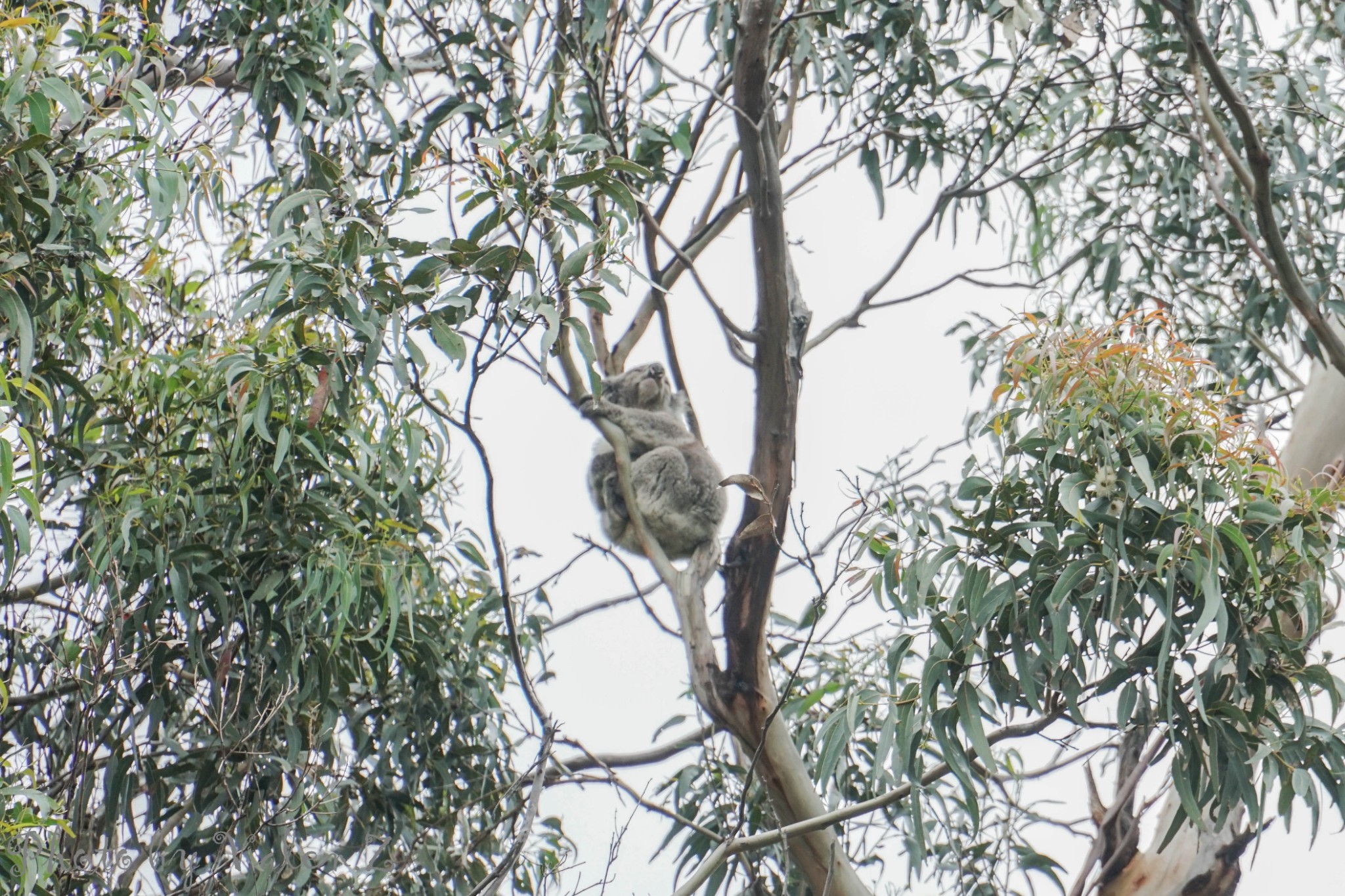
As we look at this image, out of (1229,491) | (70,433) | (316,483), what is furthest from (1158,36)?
(70,433)

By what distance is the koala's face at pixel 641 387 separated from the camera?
15.7 feet

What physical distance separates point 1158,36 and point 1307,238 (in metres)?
0.74

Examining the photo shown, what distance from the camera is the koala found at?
4.56 metres

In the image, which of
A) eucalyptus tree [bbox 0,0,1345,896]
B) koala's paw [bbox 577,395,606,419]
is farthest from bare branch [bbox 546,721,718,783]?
koala's paw [bbox 577,395,606,419]

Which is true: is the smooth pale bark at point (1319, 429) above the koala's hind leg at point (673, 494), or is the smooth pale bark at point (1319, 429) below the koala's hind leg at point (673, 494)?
below

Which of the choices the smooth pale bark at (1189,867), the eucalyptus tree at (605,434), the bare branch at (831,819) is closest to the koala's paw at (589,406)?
the eucalyptus tree at (605,434)

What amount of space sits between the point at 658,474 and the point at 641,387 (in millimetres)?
443

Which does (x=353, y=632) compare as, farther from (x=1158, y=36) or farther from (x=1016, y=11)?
(x=1158, y=36)

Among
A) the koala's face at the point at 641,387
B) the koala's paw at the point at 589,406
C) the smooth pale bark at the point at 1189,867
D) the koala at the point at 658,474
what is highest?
the koala's face at the point at 641,387

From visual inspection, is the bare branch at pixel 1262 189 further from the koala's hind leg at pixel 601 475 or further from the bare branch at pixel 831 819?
the koala's hind leg at pixel 601 475

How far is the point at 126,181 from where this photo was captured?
2527 millimetres

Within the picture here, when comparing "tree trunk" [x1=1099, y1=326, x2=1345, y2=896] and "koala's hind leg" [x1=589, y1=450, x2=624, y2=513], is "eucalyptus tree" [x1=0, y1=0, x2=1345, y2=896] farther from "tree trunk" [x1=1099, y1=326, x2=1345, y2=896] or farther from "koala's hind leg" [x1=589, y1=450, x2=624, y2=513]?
"koala's hind leg" [x1=589, y1=450, x2=624, y2=513]

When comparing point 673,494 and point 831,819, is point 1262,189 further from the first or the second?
point 673,494

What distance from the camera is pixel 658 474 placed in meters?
4.56
